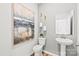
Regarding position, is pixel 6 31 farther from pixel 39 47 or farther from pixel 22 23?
pixel 39 47

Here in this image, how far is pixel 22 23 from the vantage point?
1.55 metres

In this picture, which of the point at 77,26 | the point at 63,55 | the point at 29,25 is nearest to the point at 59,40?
the point at 63,55

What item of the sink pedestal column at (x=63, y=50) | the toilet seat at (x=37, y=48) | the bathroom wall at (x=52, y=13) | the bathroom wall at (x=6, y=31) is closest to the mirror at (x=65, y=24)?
the bathroom wall at (x=52, y=13)

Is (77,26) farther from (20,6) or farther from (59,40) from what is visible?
(20,6)

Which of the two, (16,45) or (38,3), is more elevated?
(38,3)

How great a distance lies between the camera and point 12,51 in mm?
1475

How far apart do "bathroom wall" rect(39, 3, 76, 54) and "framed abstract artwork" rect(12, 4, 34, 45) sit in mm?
209

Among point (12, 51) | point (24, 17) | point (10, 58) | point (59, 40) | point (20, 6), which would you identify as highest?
point (20, 6)

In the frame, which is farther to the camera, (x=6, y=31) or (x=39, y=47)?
(x=39, y=47)

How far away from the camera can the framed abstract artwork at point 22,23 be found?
149cm

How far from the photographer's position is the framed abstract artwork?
1.49 m

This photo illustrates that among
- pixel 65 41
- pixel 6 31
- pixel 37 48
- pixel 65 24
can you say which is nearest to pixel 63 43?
pixel 65 41

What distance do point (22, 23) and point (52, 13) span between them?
1.53ft

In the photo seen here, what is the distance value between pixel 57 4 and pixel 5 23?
0.79 m
